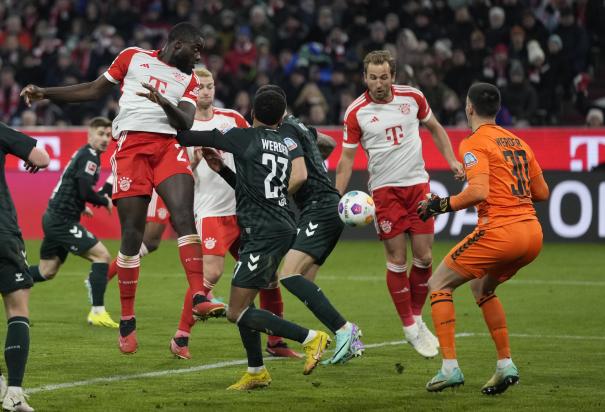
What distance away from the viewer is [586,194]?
60.7 ft

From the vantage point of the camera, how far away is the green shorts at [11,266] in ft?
22.9

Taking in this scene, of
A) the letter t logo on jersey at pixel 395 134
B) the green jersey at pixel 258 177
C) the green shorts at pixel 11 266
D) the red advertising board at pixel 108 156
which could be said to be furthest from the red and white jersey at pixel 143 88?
the red advertising board at pixel 108 156

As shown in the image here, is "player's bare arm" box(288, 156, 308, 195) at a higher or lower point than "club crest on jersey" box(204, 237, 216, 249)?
higher

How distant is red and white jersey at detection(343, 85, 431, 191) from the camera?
10258 millimetres

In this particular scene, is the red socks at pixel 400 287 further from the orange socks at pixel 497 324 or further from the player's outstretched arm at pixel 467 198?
the player's outstretched arm at pixel 467 198

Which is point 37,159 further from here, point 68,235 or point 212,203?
point 68,235

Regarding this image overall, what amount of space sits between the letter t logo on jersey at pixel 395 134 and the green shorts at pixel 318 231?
129 centimetres

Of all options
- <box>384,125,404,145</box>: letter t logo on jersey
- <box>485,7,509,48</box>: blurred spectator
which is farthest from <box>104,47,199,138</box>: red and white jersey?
<box>485,7,509,48</box>: blurred spectator

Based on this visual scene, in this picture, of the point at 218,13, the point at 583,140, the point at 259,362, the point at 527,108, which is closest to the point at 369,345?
the point at 259,362

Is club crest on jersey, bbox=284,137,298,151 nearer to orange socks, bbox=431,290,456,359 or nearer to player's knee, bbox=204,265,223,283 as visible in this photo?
orange socks, bbox=431,290,456,359

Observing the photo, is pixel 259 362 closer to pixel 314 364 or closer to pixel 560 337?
pixel 314 364

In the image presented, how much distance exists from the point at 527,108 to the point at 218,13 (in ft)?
24.7

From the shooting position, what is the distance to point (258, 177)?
802 cm

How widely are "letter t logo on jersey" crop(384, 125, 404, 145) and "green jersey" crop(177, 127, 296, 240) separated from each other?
2356mm
